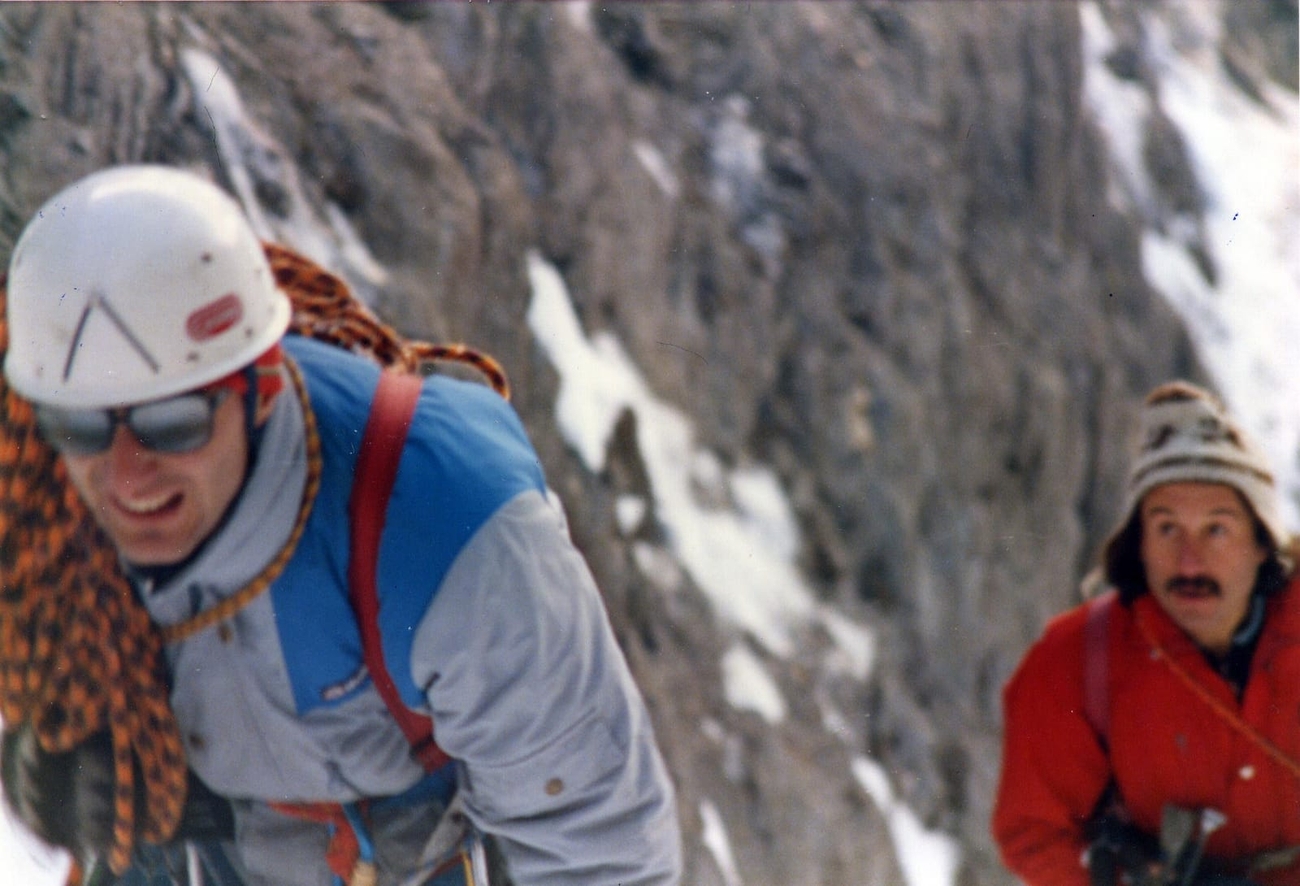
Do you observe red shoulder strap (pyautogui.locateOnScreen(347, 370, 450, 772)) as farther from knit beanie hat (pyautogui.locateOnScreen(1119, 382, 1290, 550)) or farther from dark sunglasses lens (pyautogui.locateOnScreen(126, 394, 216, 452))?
knit beanie hat (pyautogui.locateOnScreen(1119, 382, 1290, 550))

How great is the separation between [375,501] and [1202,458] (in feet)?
6.71

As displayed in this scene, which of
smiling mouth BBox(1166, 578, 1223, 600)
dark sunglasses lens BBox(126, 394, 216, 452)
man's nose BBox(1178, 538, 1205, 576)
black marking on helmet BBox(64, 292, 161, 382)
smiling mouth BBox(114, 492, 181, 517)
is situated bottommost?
smiling mouth BBox(1166, 578, 1223, 600)

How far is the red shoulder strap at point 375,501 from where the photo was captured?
1.66m

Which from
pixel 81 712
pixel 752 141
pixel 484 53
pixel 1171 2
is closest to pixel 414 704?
pixel 81 712

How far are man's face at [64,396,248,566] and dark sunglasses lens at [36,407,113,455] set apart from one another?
0.5 inches

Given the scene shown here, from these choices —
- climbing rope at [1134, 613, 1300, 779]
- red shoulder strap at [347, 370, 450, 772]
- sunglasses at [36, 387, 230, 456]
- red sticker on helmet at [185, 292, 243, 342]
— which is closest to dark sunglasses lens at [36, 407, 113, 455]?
sunglasses at [36, 387, 230, 456]

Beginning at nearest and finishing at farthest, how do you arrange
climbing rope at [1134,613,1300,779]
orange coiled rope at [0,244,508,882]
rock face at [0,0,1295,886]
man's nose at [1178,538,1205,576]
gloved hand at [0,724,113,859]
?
1. orange coiled rope at [0,244,508,882]
2. gloved hand at [0,724,113,859]
3. climbing rope at [1134,613,1300,779]
4. man's nose at [1178,538,1205,576]
5. rock face at [0,0,1295,886]

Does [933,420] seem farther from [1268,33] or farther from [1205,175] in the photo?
[1268,33]

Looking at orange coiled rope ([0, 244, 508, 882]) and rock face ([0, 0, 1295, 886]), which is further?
rock face ([0, 0, 1295, 886])

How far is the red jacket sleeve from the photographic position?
2.74 meters

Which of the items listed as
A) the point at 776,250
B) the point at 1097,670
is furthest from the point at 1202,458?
the point at 776,250

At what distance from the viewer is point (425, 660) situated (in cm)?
167

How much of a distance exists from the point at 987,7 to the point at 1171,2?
2438 mm

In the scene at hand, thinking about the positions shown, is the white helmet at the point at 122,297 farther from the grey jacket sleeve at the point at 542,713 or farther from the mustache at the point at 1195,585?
the mustache at the point at 1195,585
